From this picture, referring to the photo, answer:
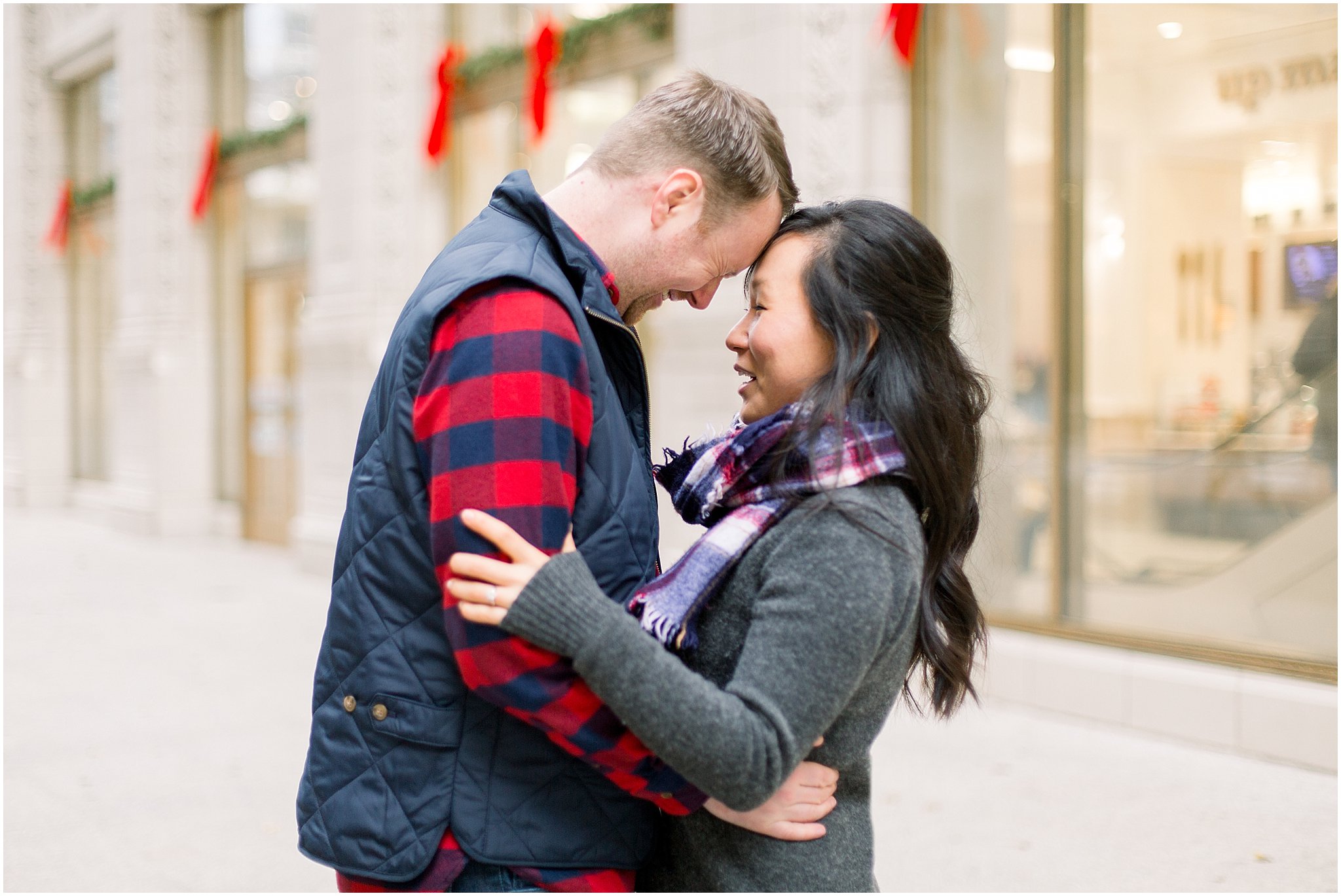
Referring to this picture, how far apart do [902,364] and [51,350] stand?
59.6ft

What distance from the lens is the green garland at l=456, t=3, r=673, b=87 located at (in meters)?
8.09

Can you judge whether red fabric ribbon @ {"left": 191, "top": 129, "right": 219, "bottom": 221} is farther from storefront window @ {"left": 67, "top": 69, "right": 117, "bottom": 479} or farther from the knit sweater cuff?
the knit sweater cuff

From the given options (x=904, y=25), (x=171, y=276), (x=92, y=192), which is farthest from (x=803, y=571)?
(x=92, y=192)

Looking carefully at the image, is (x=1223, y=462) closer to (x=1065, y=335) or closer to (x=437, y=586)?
(x=1065, y=335)

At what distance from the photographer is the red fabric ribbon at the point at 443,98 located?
9.85 metres

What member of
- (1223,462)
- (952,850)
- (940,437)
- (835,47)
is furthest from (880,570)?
(835,47)

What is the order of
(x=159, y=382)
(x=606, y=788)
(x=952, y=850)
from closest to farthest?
1. (x=606, y=788)
2. (x=952, y=850)
3. (x=159, y=382)

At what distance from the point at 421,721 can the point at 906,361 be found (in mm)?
885

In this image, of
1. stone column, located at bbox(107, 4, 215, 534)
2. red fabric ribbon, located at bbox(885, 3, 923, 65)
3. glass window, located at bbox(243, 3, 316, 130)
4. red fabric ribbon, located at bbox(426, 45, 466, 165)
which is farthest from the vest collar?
stone column, located at bbox(107, 4, 215, 534)

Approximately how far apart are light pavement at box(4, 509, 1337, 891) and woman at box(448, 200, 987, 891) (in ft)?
7.80

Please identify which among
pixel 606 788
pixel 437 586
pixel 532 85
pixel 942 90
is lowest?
pixel 606 788

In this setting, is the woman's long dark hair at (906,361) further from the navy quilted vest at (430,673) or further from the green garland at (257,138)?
the green garland at (257,138)

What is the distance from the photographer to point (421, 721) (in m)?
1.63

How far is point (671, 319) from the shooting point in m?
7.52
